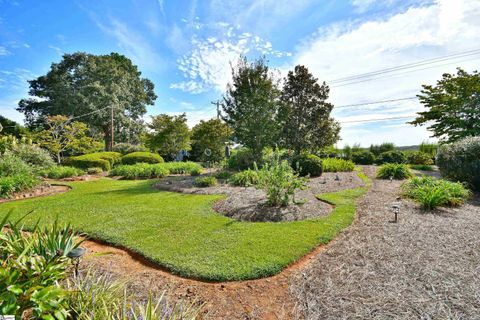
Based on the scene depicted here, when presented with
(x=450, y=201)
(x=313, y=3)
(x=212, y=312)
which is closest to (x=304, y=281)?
(x=212, y=312)

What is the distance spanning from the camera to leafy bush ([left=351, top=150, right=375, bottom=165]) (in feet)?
60.7

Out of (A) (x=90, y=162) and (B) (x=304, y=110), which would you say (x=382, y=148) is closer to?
(B) (x=304, y=110)

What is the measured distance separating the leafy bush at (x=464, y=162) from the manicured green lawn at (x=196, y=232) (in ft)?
13.7

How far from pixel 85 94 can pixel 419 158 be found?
28.8 metres

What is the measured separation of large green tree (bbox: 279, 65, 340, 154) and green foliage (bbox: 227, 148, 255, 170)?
346cm

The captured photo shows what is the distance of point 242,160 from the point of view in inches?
500

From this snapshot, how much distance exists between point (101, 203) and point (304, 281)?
5804 mm

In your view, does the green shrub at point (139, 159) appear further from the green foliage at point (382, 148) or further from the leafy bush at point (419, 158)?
the leafy bush at point (419, 158)

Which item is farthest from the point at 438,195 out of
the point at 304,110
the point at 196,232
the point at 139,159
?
the point at 139,159

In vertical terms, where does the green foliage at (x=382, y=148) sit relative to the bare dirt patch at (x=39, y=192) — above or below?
above

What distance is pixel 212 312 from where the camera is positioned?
2.27 meters

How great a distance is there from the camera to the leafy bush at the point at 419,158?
1683 centimetres

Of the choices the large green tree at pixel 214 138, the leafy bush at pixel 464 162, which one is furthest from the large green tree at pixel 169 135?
the leafy bush at pixel 464 162

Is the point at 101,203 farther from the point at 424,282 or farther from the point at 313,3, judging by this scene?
the point at 313,3
